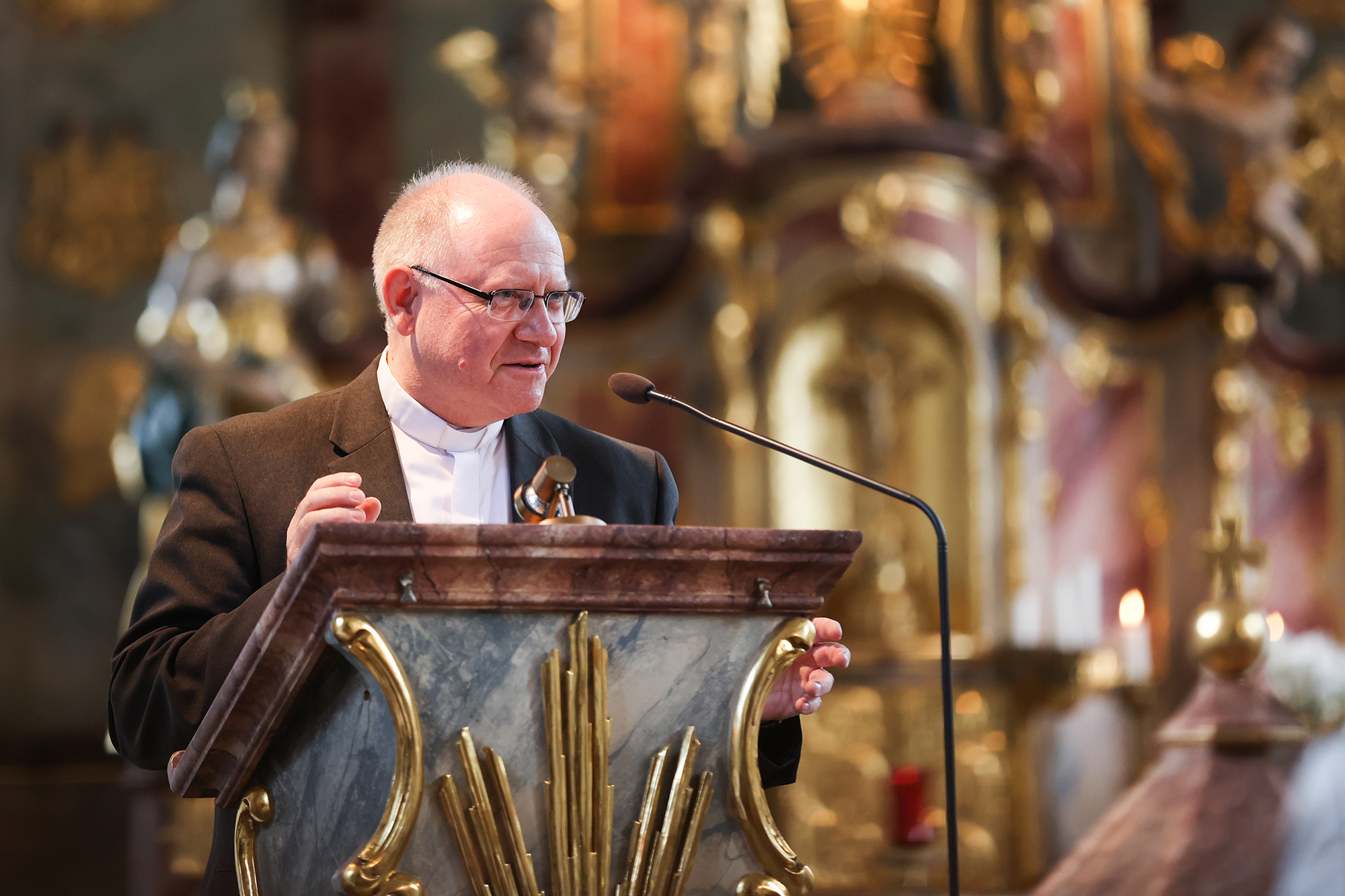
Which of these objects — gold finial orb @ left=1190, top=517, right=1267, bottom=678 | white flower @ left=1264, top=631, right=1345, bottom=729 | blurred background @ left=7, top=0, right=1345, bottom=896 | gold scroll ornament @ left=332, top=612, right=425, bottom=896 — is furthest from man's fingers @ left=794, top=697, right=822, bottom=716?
blurred background @ left=7, top=0, right=1345, bottom=896

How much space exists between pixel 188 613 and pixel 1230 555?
240cm

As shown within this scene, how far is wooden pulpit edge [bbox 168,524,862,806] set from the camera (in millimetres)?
1503

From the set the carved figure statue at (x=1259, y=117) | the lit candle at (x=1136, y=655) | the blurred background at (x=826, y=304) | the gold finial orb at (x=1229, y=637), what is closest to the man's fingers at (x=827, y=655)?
the gold finial orb at (x=1229, y=637)

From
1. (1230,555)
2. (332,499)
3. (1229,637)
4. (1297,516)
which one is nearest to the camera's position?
(332,499)

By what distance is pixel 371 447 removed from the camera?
2090 mm

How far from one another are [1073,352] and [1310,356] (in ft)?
3.80

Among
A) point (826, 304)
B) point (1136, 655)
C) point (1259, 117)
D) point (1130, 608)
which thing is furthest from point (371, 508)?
point (1259, 117)

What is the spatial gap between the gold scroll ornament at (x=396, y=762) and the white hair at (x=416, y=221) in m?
0.73

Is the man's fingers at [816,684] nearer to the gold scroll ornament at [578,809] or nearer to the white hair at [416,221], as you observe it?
the gold scroll ornament at [578,809]

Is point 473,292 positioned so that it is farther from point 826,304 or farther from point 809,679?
point 826,304

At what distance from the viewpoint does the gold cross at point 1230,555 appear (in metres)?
3.38

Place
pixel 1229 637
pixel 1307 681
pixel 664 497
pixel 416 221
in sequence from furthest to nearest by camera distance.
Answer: pixel 1307 681
pixel 1229 637
pixel 664 497
pixel 416 221

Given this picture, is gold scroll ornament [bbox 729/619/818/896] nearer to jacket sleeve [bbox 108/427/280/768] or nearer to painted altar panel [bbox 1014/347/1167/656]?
jacket sleeve [bbox 108/427/280/768]

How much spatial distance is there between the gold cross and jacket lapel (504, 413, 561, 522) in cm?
179
